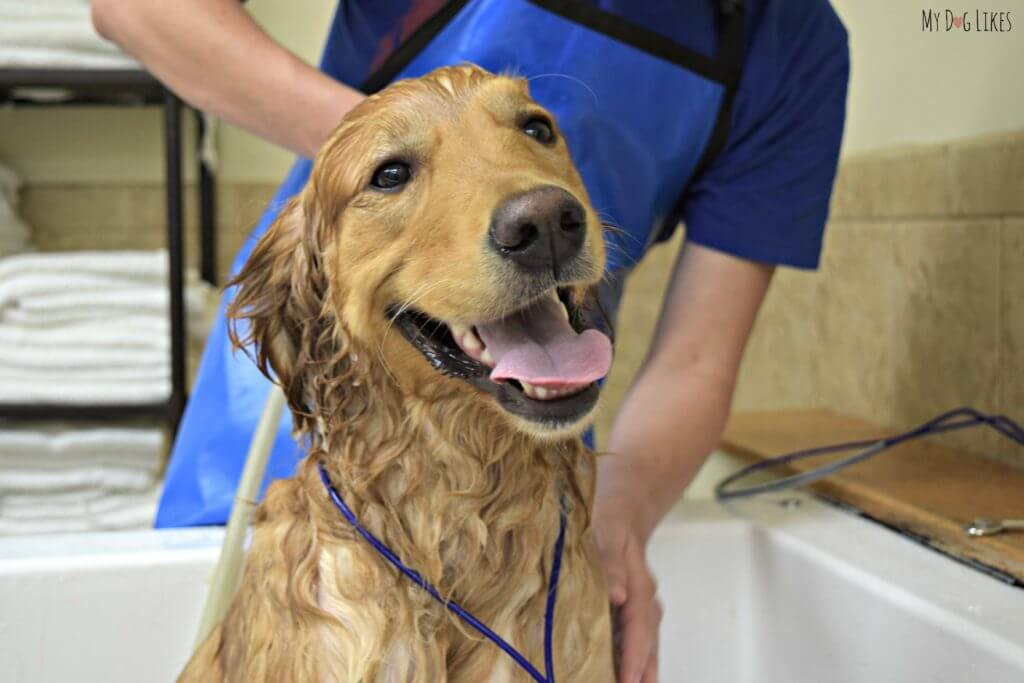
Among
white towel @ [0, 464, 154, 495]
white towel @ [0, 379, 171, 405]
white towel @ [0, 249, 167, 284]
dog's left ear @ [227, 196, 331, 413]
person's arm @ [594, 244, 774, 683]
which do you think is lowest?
white towel @ [0, 464, 154, 495]

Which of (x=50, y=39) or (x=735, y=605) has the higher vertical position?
(x=50, y=39)

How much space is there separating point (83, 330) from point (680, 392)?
998 mm

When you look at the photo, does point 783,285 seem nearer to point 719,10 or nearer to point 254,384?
point 719,10

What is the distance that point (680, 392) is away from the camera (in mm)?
967

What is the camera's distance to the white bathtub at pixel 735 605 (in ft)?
2.72

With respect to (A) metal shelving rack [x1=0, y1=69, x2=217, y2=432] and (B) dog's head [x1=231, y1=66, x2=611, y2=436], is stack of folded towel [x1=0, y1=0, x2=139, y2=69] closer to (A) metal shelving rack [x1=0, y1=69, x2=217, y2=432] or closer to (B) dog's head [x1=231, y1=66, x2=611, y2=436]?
(A) metal shelving rack [x1=0, y1=69, x2=217, y2=432]

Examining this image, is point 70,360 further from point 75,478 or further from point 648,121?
point 648,121

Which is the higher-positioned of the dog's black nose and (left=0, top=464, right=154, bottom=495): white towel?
the dog's black nose

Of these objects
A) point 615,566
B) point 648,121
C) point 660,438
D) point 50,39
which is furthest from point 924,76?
point 50,39

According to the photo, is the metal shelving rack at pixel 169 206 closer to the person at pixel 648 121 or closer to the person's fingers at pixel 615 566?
the person at pixel 648 121

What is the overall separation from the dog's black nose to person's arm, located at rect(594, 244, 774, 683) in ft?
1.04

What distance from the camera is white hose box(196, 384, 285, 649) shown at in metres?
0.85
